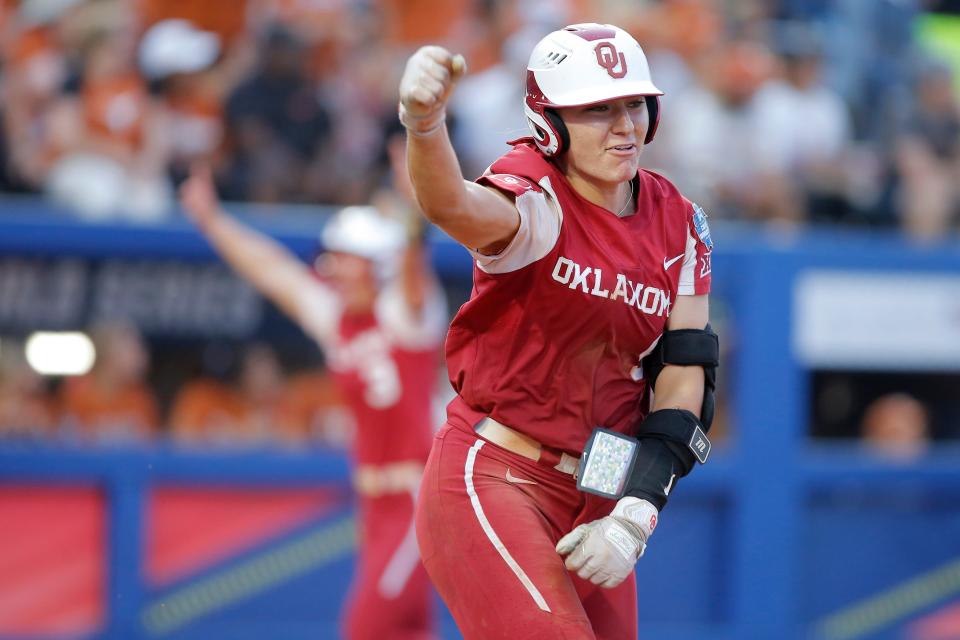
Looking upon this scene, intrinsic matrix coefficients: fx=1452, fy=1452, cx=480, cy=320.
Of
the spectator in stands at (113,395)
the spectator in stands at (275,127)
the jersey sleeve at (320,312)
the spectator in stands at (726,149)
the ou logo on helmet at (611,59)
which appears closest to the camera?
the ou logo on helmet at (611,59)

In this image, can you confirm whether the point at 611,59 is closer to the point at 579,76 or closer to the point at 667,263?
the point at 579,76

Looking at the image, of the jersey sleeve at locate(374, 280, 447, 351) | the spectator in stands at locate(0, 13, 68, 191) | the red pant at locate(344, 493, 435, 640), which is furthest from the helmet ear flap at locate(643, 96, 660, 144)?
the spectator in stands at locate(0, 13, 68, 191)

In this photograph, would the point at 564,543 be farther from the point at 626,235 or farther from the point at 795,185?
the point at 795,185

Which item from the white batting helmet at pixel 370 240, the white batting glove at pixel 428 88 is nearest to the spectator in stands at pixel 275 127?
the white batting helmet at pixel 370 240

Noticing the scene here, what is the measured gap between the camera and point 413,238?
645cm

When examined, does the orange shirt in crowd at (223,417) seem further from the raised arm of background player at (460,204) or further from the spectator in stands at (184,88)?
the raised arm of background player at (460,204)

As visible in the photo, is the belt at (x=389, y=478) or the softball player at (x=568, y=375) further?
the belt at (x=389, y=478)

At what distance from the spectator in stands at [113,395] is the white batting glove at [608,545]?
4797 mm

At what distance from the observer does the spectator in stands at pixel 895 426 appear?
31.0ft

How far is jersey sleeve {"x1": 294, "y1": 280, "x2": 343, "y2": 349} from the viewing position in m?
7.41

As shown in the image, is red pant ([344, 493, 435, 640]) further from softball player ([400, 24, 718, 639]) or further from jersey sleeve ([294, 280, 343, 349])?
softball player ([400, 24, 718, 639])

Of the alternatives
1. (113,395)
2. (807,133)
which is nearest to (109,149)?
(113,395)

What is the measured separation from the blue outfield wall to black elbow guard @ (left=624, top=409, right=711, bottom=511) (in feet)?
14.6

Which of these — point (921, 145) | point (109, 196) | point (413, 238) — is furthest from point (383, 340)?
point (921, 145)
